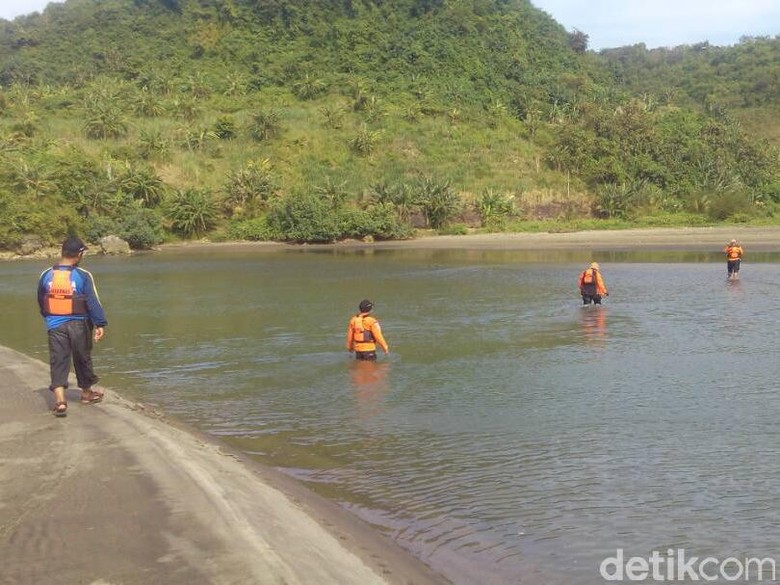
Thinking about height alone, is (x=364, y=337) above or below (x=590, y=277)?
below

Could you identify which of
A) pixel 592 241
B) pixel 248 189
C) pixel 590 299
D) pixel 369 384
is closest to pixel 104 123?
pixel 248 189

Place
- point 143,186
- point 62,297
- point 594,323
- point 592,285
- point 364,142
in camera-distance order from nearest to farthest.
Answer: point 62,297 < point 594,323 < point 592,285 < point 143,186 < point 364,142

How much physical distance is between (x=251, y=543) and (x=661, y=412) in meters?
7.15

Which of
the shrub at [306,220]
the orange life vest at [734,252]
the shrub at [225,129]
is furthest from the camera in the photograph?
the shrub at [225,129]

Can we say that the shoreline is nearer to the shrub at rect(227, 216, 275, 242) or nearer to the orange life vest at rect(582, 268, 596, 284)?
the shrub at rect(227, 216, 275, 242)

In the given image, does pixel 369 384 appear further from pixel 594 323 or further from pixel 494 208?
pixel 494 208

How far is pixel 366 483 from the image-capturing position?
26.3ft

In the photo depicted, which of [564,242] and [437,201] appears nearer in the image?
[564,242]

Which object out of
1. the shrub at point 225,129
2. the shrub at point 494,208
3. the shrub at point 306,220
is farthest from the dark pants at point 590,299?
the shrub at point 225,129

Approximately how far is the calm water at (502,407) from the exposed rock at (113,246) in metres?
31.5

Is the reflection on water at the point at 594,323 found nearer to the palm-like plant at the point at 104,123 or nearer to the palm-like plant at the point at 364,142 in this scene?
the palm-like plant at the point at 364,142

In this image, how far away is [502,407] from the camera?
1121cm

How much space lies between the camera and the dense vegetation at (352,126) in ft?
208

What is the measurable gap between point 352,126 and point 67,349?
74.9 m
